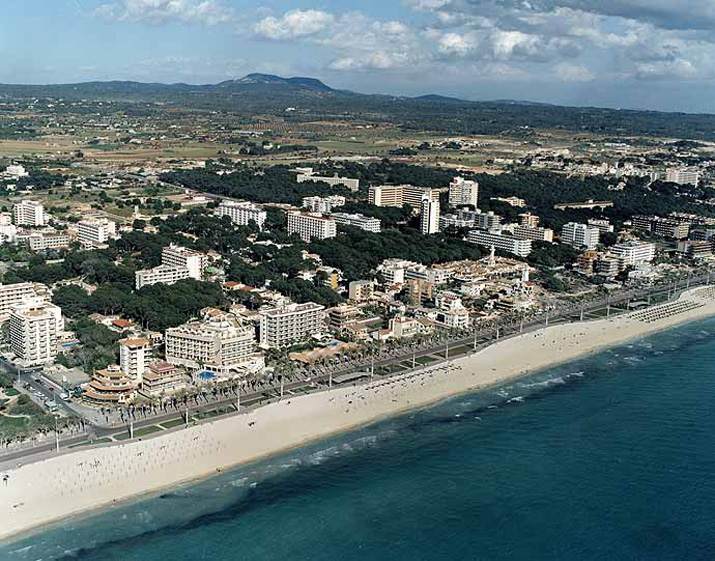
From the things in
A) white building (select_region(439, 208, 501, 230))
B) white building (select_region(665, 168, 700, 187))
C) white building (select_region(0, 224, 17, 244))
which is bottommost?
white building (select_region(0, 224, 17, 244))

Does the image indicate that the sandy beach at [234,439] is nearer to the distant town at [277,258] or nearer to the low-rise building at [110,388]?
the distant town at [277,258]

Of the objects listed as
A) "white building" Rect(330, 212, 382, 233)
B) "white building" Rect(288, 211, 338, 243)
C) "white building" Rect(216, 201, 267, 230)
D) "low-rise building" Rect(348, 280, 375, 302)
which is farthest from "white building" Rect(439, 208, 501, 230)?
"low-rise building" Rect(348, 280, 375, 302)

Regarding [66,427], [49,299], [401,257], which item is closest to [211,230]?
[401,257]

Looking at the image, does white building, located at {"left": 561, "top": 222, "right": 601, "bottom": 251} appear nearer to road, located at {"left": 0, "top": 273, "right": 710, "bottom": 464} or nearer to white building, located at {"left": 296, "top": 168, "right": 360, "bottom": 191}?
road, located at {"left": 0, "top": 273, "right": 710, "bottom": 464}

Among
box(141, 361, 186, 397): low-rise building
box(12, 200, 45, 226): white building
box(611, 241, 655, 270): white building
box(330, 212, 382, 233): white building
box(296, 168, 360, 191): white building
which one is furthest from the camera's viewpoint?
box(296, 168, 360, 191): white building

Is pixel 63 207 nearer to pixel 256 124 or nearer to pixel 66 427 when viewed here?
pixel 66 427

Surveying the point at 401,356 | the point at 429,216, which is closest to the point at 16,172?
the point at 429,216

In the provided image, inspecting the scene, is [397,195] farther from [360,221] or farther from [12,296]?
[12,296]
